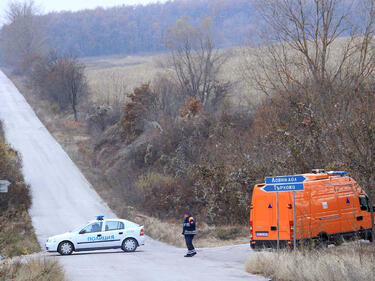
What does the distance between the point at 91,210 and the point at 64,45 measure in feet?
349

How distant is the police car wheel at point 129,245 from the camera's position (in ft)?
73.8

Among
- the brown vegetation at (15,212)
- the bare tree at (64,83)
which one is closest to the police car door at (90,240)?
the brown vegetation at (15,212)

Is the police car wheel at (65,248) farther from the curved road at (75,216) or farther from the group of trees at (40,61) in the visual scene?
the group of trees at (40,61)

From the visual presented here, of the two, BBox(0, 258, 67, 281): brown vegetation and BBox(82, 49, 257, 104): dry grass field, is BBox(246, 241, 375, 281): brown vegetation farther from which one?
BBox(82, 49, 257, 104): dry grass field

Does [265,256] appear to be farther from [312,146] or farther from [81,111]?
[81,111]

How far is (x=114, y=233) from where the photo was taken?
22.5 metres

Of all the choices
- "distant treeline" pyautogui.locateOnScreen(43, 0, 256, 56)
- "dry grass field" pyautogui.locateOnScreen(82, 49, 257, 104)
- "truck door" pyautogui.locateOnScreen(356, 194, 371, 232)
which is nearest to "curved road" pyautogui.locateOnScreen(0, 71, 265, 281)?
"truck door" pyautogui.locateOnScreen(356, 194, 371, 232)

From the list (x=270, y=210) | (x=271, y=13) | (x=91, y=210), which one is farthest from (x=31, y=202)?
(x=270, y=210)

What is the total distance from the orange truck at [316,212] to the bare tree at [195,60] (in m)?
28.1

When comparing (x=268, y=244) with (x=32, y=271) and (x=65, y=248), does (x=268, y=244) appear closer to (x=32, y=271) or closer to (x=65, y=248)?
(x=32, y=271)

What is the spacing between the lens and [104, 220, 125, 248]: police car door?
22438 mm

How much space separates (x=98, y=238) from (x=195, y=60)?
27170 millimetres

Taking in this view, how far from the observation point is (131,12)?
146 meters

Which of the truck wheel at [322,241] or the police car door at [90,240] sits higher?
the truck wheel at [322,241]
